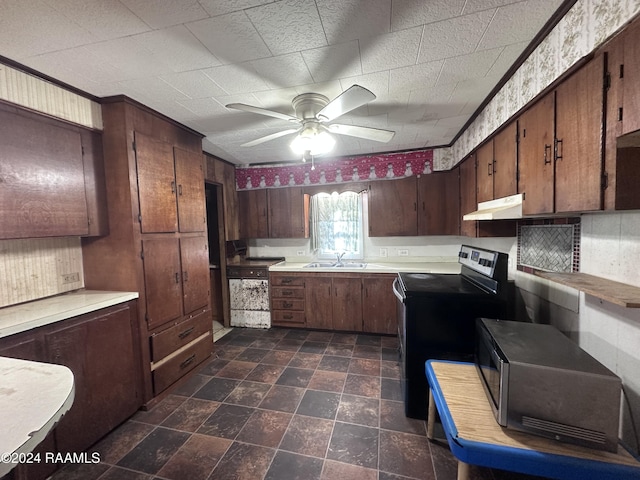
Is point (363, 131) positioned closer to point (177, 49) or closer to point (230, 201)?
point (177, 49)

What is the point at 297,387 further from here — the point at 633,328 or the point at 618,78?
the point at 618,78

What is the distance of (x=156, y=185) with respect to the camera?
7.14 ft

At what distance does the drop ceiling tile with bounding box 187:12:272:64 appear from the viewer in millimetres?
1239

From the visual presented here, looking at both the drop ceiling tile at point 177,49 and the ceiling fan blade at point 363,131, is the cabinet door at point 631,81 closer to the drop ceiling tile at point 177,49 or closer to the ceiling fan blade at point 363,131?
the ceiling fan blade at point 363,131

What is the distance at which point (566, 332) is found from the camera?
164 cm

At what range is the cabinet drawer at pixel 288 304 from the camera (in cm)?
352

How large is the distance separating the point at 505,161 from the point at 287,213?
2.72 meters

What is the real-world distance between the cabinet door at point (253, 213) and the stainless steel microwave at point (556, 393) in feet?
10.8

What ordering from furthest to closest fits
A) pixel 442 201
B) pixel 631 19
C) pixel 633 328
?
pixel 442 201, pixel 633 328, pixel 631 19

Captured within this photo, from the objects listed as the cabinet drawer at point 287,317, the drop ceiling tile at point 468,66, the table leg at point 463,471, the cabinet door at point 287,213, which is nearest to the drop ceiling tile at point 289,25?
the drop ceiling tile at point 468,66

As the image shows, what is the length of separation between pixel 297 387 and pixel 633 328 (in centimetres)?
218

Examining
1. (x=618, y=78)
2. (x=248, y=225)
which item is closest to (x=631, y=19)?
(x=618, y=78)

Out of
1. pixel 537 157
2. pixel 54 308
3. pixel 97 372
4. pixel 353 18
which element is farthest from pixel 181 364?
pixel 537 157

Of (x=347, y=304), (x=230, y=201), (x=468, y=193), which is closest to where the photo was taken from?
(x=468, y=193)
